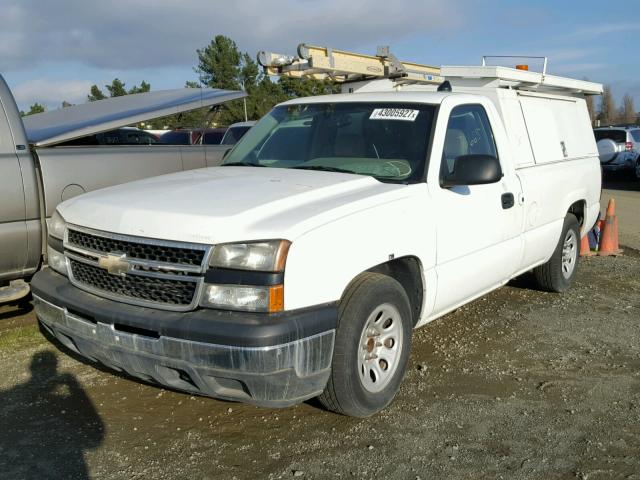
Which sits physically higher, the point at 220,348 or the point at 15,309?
the point at 220,348

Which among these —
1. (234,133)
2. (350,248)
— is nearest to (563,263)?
(350,248)

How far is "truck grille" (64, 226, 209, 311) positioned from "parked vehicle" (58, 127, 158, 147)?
214 centimetres

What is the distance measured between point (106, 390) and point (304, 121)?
2.37m

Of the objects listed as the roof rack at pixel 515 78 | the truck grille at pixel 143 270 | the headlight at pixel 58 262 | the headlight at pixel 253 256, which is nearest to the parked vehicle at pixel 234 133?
the roof rack at pixel 515 78

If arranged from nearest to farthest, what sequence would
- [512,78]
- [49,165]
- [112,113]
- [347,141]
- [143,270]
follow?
[143,270] < [347,141] < [49,165] < [112,113] < [512,78]

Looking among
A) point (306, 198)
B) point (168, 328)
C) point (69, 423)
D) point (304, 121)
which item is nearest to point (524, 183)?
point (304, 121)

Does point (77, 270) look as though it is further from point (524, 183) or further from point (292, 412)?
point (524, 183)

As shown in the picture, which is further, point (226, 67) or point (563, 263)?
point (226, 67)

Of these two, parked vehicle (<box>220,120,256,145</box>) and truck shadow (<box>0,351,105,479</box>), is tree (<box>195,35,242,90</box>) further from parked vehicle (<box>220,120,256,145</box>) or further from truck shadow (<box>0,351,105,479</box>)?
truck shadow (<box>0,351,105,479</box>)

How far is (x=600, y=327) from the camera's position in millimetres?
5578

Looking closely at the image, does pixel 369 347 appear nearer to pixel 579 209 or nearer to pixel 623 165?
pixel 579 209

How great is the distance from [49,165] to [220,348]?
269cm

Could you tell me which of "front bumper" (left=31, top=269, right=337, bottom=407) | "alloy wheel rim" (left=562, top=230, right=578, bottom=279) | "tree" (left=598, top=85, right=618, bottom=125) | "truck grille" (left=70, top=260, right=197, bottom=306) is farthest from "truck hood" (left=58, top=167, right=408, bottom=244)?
"tree" (left=598, top=85, right=618, bottom=125)

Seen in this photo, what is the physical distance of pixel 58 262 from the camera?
3.96m
